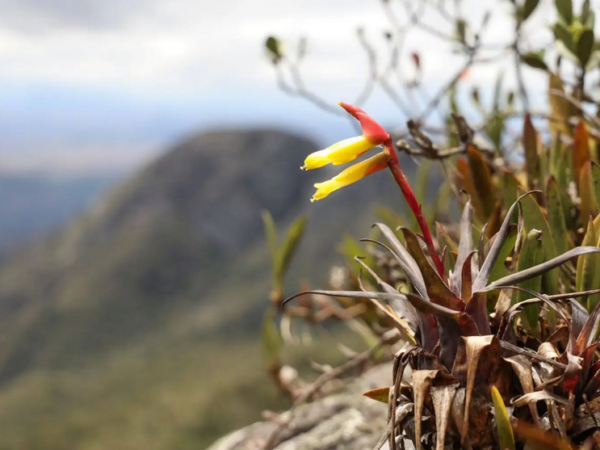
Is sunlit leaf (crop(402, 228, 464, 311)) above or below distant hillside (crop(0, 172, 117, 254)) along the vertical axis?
below

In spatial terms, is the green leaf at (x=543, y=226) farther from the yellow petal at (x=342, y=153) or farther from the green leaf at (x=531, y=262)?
the yellow petal at (x=342, y=153)

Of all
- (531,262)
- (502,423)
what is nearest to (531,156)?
(531,262)

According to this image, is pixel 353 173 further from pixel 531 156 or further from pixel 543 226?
pixel 531 156

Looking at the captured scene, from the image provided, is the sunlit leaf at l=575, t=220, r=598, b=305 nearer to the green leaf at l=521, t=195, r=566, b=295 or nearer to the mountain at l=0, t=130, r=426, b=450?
the green leaf at l=521, t=195, r=566, b=295

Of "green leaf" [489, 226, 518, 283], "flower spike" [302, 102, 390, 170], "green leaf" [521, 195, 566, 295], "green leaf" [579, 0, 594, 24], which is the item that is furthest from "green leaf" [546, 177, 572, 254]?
"green leaf" [579, 0, 594, 24]

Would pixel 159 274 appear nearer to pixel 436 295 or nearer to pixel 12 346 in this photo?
pixel 12 346

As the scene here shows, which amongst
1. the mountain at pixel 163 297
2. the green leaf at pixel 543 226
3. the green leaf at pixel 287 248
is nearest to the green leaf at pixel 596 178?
the green leaf at pixel 543 226
